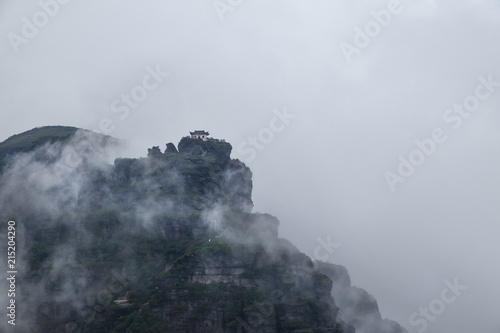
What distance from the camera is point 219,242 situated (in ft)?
362

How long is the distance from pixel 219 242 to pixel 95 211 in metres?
26.1

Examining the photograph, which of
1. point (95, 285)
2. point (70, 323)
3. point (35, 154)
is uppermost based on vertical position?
point (35, 154)

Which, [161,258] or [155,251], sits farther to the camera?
[155,251]

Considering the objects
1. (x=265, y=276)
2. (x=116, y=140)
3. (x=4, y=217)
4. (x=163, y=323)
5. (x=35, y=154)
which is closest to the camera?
(x=163, y=323)

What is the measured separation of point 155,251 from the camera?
371 ft

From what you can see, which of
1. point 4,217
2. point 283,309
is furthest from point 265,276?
point 4,217

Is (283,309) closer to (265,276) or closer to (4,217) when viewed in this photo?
(265,276)

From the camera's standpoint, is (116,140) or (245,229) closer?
(245,229)

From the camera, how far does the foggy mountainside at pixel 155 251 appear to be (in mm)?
102000

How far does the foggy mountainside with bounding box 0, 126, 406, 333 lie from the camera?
102000 mm

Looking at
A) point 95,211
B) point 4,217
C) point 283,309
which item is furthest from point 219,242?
point 4,217

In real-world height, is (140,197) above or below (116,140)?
below

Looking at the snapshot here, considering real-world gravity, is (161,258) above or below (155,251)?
below

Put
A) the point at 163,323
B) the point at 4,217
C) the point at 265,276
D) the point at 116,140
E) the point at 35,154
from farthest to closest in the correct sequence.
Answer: the point at 116,140, the point at 35,154, the point at 4,217, the point at 265,276, the point at 163,323
